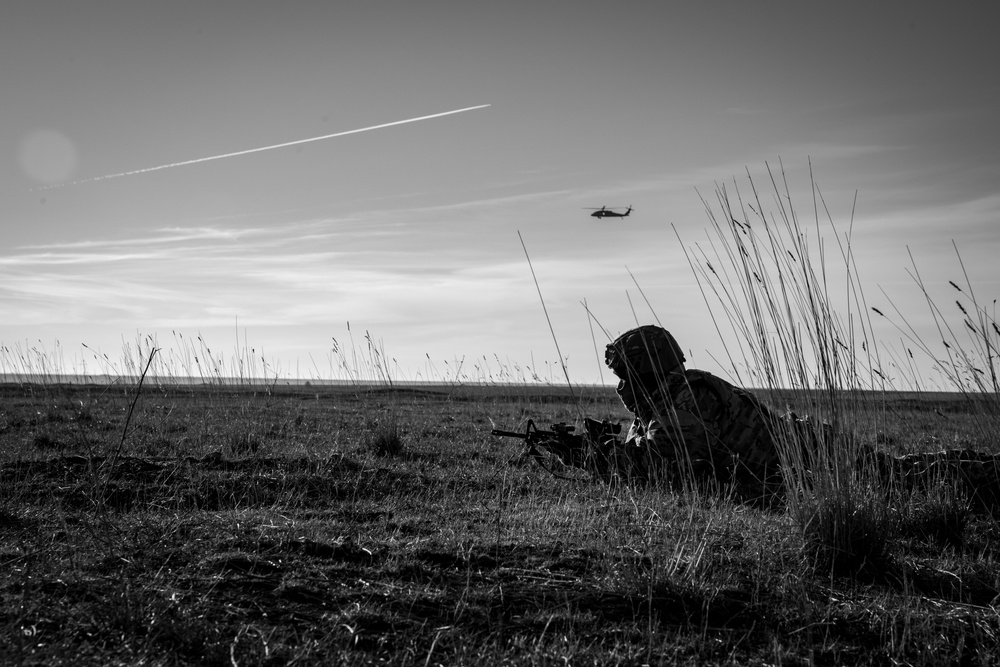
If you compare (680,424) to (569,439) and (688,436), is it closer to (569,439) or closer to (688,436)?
(688,436)

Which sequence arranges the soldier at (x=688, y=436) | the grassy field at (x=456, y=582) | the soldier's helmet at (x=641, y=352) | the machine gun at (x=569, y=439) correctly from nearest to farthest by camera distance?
the grassy field at (x=456, y=582)
the soldier at (x=688, y=436)
the soldier's helmet at (x=641, y=352)
the machine gun at (x=569, y=439)

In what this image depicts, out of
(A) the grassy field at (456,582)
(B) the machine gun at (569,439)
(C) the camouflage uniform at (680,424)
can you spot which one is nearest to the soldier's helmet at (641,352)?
(C) the camouflage uniform at (680,424)

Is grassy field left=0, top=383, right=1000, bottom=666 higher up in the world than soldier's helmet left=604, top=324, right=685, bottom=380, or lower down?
lower down

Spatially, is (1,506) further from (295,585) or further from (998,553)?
(998,553)

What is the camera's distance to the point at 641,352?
562cm

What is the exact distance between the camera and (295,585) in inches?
114

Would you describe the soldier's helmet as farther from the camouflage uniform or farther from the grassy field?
the grassy field

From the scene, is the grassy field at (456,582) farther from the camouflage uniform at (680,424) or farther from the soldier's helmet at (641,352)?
the soldier's helmet at (641,352)

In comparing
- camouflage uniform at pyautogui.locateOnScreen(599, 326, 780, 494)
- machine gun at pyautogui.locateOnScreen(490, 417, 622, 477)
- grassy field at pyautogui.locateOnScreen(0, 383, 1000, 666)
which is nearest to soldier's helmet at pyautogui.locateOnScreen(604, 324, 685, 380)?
camouflage uniform at pyautogui.locateOnScreen(599, 326, 780, 494)

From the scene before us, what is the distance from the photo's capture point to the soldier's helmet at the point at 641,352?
5.60 metres

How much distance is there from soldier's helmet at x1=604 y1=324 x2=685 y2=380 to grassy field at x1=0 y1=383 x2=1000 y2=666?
108 cm

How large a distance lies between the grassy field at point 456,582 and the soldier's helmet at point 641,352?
1078 millimetres

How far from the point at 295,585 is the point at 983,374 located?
3843 millimetres

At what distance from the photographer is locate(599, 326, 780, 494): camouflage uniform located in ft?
17.1
